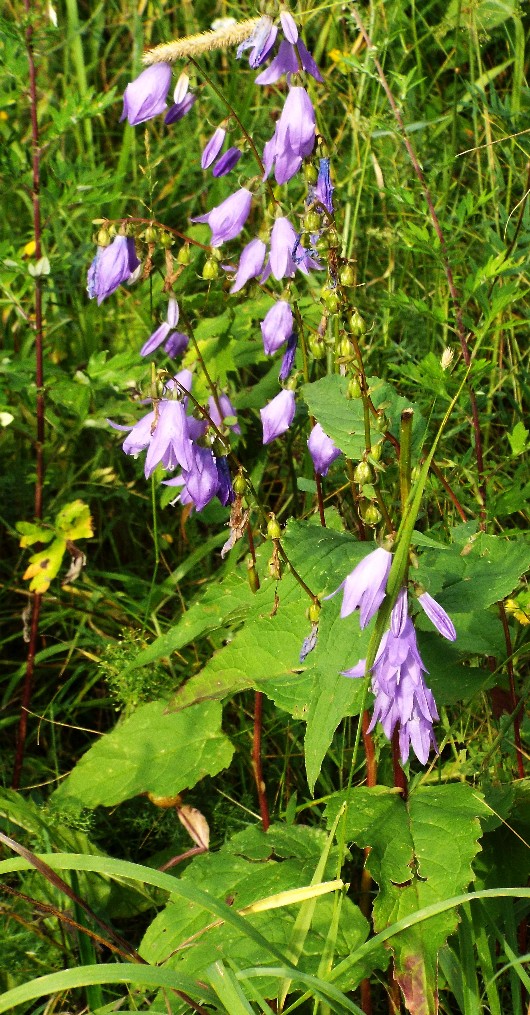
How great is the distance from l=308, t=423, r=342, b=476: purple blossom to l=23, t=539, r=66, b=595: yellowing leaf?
79 cm

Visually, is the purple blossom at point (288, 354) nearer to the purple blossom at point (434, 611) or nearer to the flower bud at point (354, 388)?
the flower bud at point (354, 388)

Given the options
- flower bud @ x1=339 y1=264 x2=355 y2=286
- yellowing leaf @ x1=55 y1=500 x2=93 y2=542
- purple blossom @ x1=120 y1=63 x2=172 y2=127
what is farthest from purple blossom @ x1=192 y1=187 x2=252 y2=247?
yellowing leaf @ x1=55 y1=500 x2=93 y2=542

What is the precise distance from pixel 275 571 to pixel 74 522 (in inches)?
35.3

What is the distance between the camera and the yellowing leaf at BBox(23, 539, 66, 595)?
7.66 feet

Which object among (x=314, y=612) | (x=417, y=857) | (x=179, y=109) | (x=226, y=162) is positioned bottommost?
(x=417, y=857)

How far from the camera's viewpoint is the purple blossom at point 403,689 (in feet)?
4.40

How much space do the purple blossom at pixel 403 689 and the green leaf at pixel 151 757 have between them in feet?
2.27

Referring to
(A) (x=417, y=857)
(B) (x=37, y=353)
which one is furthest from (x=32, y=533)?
(A) (x=417, y=857)

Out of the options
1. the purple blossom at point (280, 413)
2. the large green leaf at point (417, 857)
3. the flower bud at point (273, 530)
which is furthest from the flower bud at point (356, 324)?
the large green leaf at point (417, 857)

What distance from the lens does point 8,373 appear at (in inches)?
94.0

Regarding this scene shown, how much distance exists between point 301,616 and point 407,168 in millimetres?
1546

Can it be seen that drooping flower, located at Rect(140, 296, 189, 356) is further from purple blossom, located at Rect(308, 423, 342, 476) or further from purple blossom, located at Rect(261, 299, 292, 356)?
purple blossom, located at Rect(308, 423, 342, 476)

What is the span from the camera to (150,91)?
1760 mm

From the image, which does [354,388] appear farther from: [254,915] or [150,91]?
[254,915]
